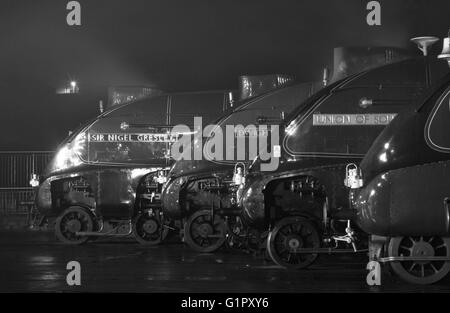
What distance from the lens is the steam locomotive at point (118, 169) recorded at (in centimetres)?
2030

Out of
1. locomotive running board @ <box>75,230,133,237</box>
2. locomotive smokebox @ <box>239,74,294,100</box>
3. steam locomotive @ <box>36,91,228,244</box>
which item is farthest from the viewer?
steam locomotive @ <box>36,91,228,244</box>

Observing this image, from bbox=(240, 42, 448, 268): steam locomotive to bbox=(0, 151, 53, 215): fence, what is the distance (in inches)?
590

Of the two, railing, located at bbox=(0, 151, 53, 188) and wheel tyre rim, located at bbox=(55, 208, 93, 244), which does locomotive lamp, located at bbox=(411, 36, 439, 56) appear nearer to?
wheel tyre rim, located at bbox=(55, 208, 93, 244)

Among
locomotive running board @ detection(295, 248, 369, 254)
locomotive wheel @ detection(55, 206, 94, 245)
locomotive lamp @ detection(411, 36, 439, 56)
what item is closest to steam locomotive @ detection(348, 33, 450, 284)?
locomotive running board @ detection(295, 248, 369, 254)

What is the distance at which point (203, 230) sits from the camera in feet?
59.1

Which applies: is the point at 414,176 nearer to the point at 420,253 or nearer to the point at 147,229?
the point at 420,253

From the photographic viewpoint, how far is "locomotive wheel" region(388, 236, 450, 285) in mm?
11359

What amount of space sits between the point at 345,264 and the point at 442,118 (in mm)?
4305

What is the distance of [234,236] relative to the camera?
1700 centimetres

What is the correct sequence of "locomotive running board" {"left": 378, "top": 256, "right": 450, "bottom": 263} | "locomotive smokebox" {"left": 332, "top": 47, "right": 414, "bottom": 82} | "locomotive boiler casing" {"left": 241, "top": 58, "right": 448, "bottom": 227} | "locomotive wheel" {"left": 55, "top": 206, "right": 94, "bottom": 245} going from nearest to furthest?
1. "locomotive running board" {"left": 378, "top": 256, "right": 450, "bottom": 263}
2. "locomotive boiler casing" {"left": 241, "top": 58, "right": 448, "bottom": 227}
3. "locomotive smokebox" {"left": 332, "top": 47, "right": 414, "bottom": 82}
4. "locomotive wheel" {"left": 55, "top": 206, "right": 94, "bottom": 245}

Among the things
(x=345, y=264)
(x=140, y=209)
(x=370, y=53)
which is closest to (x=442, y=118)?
(x=345, y=264)

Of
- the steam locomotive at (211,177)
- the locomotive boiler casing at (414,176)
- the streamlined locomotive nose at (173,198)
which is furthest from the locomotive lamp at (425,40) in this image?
the streamlined locomotive nose at (173,198)

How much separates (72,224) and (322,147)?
26.7ft

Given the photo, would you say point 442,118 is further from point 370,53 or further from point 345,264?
point 370,53
